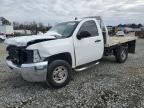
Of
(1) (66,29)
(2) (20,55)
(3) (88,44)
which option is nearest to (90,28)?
(3) (88,44)

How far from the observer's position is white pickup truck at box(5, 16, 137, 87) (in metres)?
5.17

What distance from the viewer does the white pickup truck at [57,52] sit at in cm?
517

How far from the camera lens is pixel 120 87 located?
5.72 m

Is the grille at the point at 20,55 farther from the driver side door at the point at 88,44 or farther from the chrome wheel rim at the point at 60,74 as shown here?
the driver side door at the point at 88,44

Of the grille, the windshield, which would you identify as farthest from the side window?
the grille

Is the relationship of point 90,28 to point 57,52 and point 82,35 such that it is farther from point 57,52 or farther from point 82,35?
point 57,52

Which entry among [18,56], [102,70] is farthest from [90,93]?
[102,70]

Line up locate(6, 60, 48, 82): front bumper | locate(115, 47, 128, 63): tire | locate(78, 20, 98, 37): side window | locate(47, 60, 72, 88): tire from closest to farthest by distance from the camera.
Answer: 1. locate(6, 60, 48, 82): front bumper
2. locate(47, 60, 72, 88): tire
3. locate(78, 20, 98, 37): side window
4. locate(115, 47, 128, 63): tire

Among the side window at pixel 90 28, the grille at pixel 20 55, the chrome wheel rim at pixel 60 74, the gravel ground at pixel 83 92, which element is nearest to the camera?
the gravel ground at pixel 83 92

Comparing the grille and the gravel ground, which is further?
the grille

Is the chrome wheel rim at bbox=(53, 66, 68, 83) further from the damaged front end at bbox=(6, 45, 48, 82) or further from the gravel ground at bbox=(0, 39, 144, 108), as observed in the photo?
the damaged front end at bbox=(6, 45, 48, 82)

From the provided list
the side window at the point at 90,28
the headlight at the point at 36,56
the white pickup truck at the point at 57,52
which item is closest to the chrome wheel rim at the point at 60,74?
the white pickup truck at the point at 57,52

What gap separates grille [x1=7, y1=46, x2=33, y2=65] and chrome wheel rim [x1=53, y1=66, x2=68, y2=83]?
0.78 metres

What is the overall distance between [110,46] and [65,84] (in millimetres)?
3096
